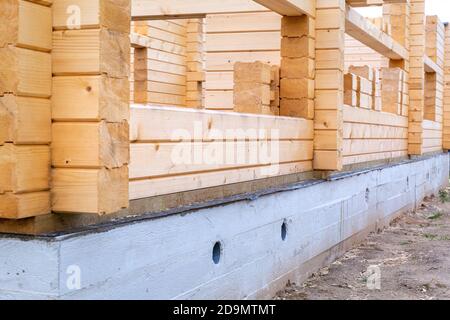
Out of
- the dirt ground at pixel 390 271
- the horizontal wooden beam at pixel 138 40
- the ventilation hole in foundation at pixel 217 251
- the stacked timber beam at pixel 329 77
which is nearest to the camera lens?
the ventilation hole in foundation at pixel 217 251

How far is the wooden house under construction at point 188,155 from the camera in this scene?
3113mm

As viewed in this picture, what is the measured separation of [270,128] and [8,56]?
3.13m

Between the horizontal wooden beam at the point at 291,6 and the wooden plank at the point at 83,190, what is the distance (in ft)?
10.2

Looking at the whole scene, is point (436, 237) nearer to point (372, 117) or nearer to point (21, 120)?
point (372, 117)

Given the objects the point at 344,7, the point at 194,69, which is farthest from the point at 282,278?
the point at 194,69

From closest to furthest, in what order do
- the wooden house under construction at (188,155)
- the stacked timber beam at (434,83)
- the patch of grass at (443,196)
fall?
the wooden house under construction at (188,155) < the patch of grass at (443,196) < the stacked timber beam at (434,83)

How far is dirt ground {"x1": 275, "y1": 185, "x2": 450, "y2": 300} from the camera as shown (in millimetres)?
6008

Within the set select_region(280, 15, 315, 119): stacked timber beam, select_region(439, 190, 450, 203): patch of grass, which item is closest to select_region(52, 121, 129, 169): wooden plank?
select_region(280, 15, 315, 119): stacked timber beam

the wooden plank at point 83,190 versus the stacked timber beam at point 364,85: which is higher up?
the stacked timber beam at point 364,85

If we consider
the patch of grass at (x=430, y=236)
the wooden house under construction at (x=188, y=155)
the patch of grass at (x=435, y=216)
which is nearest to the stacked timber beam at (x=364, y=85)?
the wooden house under construction at (x=188, y=155)

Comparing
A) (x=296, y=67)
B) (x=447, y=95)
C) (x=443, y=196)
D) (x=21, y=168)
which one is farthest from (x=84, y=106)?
(x=447, y=95)

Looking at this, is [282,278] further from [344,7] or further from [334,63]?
[344,7]

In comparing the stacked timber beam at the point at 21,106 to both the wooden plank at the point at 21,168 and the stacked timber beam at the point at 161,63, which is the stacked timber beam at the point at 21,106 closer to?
the wooden plank at the point at 21,168
